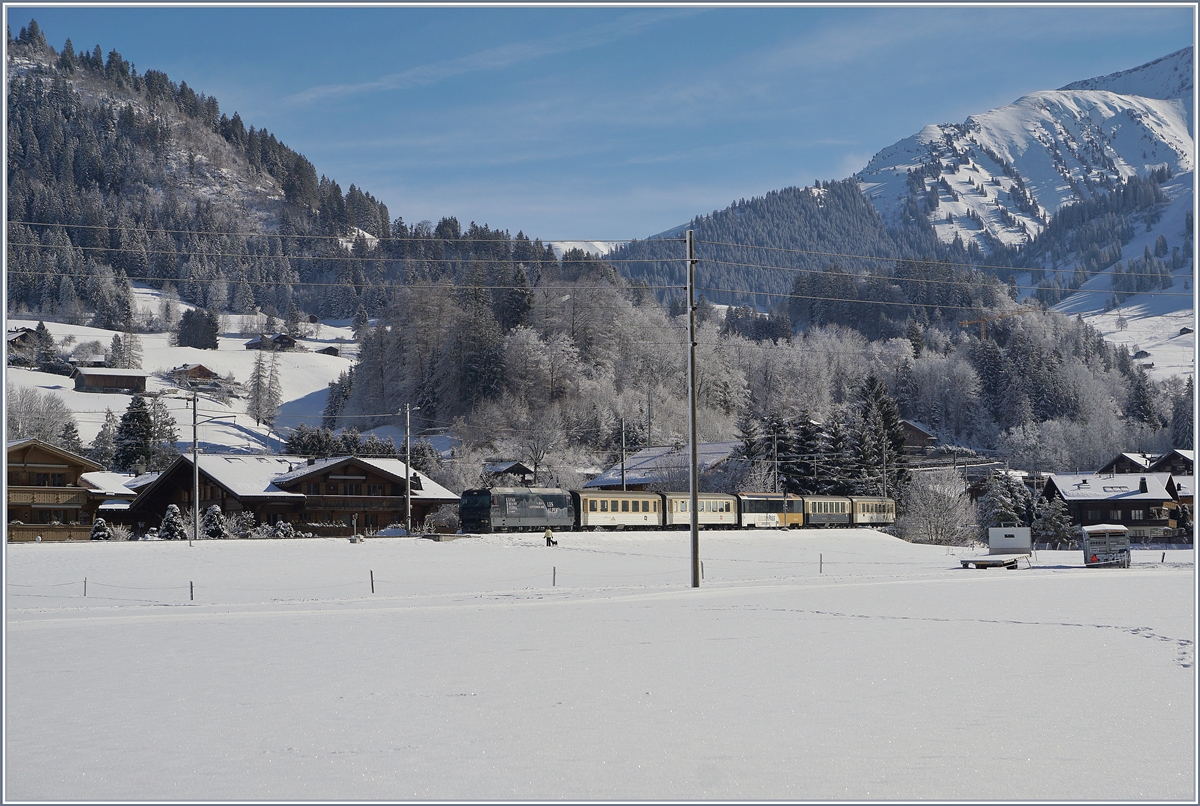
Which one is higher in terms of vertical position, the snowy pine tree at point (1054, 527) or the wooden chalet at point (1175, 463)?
the wooden chalet at point (1175, 463)

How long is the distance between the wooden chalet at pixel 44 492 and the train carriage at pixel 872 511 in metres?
52.3

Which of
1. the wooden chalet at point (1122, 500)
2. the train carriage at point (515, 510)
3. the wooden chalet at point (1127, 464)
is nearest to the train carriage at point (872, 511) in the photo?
the wooden chalet at point (1122, 500)

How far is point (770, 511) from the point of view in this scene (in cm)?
6994

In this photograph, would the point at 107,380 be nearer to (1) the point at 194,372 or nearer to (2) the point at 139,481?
(1) the point at 194,372

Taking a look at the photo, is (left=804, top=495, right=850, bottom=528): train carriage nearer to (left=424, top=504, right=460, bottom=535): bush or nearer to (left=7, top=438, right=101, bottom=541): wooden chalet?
(left=424, top=504, right=460, bottom=535): bush

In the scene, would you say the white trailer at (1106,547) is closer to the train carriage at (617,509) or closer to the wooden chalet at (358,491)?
the train carriage at (617,509)

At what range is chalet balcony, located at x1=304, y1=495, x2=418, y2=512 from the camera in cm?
6659

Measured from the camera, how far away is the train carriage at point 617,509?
61688 mm

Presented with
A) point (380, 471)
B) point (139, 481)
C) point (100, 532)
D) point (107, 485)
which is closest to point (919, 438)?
point (380, 471)

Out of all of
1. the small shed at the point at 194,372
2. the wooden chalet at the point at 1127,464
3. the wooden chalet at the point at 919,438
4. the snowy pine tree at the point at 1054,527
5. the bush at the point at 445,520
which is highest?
the small shed at the point at 194,372

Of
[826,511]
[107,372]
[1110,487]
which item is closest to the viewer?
[826,511]

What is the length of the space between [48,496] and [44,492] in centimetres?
32

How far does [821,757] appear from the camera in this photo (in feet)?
30.4

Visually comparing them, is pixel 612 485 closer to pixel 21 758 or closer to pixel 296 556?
pixel 296 556
